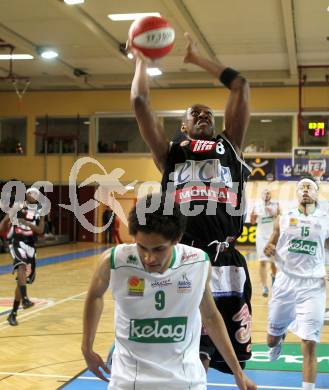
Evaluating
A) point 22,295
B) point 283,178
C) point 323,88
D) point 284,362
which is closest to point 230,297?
point 284,362

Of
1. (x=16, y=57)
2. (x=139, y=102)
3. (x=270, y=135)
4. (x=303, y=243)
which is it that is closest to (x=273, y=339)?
(x=303, y=243)

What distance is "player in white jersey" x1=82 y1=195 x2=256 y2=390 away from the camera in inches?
106

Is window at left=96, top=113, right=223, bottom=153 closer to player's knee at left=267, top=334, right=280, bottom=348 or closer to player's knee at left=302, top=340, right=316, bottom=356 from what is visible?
player's knee at left=267, top=334, right=280, bottom=348

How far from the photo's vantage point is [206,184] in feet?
12.3

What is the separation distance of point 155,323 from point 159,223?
0.45 m

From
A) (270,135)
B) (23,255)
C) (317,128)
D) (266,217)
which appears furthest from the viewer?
(270,135)

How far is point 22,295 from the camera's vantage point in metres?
9.14

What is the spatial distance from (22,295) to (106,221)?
53.2ft

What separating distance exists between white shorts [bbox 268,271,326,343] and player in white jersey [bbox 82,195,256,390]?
118 inches

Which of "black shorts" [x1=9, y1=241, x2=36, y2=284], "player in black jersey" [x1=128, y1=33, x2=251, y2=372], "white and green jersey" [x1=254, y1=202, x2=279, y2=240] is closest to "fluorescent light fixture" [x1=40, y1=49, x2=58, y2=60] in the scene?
"white and green jersey" [x1=254, y1=202, x2=279, y2=240]

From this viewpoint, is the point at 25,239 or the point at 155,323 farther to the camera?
the point at 25,239

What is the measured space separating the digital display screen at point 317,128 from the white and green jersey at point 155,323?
645 inches

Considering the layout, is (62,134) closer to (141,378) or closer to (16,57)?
(16,57)

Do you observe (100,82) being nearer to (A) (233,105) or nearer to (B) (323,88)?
(B) (323,88)
